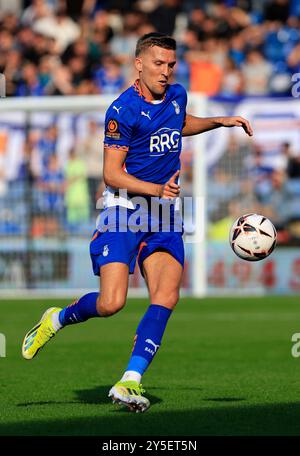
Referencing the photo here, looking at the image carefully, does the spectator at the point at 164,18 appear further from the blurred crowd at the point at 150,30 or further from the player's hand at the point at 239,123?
the player's hand at the point at 239,123

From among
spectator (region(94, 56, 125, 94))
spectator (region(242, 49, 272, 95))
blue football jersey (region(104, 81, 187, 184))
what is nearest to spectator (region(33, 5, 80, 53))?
spectator (region(94, 56, 125, 94))

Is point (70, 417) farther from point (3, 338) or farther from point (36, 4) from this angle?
point (36, 4)

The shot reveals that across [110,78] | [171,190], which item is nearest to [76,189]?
[110,78]

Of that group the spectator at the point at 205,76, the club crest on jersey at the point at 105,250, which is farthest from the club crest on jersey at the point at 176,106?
the spectator at the point at 205,76

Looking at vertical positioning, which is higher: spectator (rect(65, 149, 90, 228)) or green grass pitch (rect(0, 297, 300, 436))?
spectator (rect(65, 149, 90, 228))

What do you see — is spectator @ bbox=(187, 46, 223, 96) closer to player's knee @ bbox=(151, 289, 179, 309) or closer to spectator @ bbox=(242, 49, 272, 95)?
spectator @ bbox=(242, 49, 272, 95)

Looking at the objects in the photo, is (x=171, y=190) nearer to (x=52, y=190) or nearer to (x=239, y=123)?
(x=239, y=123)

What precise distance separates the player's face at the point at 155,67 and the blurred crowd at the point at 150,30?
11878 millimetres

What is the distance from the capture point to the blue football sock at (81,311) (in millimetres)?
7613

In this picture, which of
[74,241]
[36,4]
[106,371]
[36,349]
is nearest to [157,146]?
[36,349]

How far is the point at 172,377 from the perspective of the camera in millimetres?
9055

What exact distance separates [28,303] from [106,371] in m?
7.47

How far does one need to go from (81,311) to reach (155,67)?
1713mm

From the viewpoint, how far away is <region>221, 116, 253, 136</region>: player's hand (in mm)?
7742
